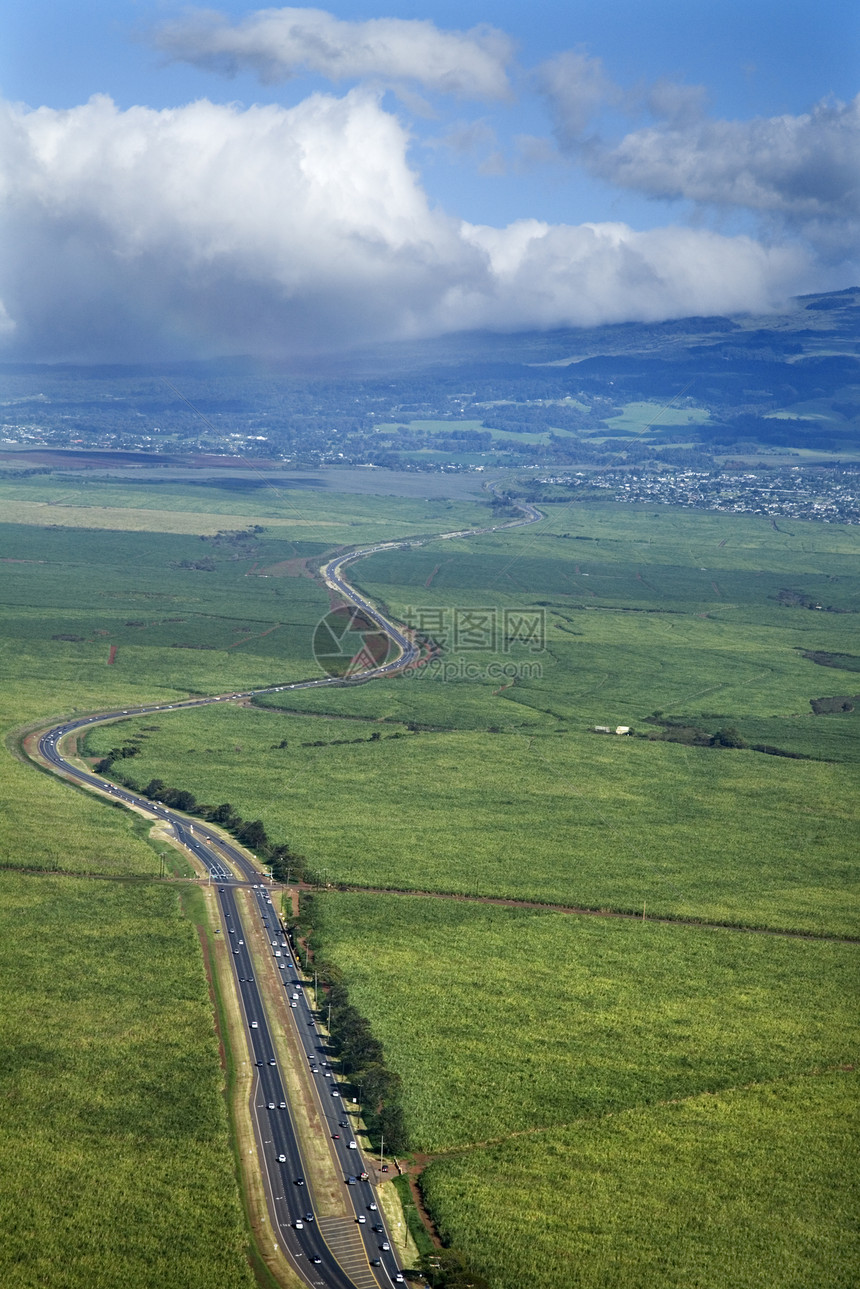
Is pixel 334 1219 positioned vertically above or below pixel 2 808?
below

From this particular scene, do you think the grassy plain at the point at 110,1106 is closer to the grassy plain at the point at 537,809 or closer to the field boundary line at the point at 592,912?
the field boundary line at the point at 592,912

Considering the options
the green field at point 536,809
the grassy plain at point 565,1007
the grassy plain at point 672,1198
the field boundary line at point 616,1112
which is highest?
the green field at point 536,809

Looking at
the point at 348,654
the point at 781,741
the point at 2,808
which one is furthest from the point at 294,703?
the point at 781,741

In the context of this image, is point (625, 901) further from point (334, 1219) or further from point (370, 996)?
point (334, 1219)

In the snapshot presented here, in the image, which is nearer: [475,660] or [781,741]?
[781,741]

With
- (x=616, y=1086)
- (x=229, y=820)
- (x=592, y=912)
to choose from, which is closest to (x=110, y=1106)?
(x=616, y=1086)

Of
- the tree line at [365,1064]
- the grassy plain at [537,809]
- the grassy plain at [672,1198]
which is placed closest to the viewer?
the grassy plain at [672,1198]

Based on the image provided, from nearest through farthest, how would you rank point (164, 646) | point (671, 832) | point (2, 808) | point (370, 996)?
point (370, 996)
point (2, 808)
point (671, 832)
point (164, 646)

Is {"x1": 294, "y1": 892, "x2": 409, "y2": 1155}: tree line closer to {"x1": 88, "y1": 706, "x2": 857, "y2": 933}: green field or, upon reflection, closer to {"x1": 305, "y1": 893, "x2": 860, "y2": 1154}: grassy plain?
{"x1": 305, "y1": 893, "x2": 860, "y2": 1154}: grassy plain

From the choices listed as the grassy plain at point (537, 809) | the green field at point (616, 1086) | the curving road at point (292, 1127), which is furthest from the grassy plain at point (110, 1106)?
the grassy plain at point (537, 809)
